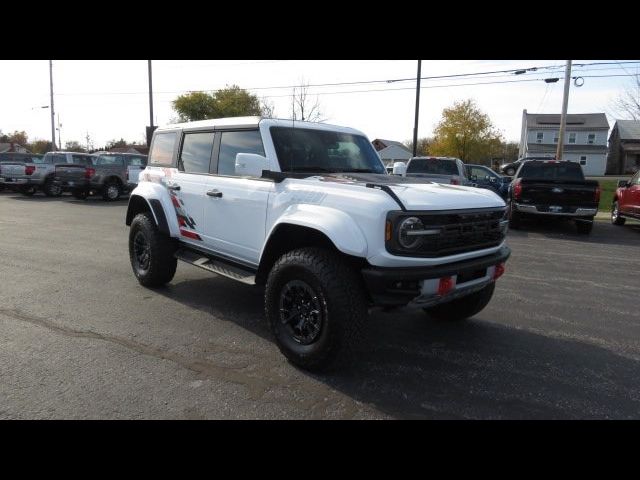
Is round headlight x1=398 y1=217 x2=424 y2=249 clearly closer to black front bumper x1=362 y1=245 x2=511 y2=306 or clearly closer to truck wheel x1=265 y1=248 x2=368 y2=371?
black front bumper x1=362 y1=245 x2=511 y2=306

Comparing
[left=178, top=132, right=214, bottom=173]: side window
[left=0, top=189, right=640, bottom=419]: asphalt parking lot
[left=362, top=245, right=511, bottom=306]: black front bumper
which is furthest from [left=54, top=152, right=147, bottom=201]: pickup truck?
[left=362, top=245, right=511, bottom=306]: black front bumper

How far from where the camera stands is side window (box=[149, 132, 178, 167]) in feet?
18.6

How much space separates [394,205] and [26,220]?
12.2m

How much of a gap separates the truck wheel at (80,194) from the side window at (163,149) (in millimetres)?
13674

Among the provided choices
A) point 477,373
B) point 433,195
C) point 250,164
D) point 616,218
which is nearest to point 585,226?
point 616,218

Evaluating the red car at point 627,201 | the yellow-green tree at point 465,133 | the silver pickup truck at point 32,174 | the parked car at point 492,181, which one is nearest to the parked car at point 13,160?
the silver pickup truck at point 32,174

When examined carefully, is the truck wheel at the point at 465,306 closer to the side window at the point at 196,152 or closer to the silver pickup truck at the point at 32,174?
the side window at the point at 196,152

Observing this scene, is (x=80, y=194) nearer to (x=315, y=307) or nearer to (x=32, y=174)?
(x=32, y=174)

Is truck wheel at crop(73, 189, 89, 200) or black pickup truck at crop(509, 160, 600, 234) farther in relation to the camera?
truck wheel at crop(73, 189, 89, 200)

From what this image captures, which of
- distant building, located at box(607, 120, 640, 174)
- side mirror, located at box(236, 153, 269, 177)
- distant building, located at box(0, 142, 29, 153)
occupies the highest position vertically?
distant building, located at box(607, 120, 640, 174)

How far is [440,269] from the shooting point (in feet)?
11.0

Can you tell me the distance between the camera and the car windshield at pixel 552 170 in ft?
40.9

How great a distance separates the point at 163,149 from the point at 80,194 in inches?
571
